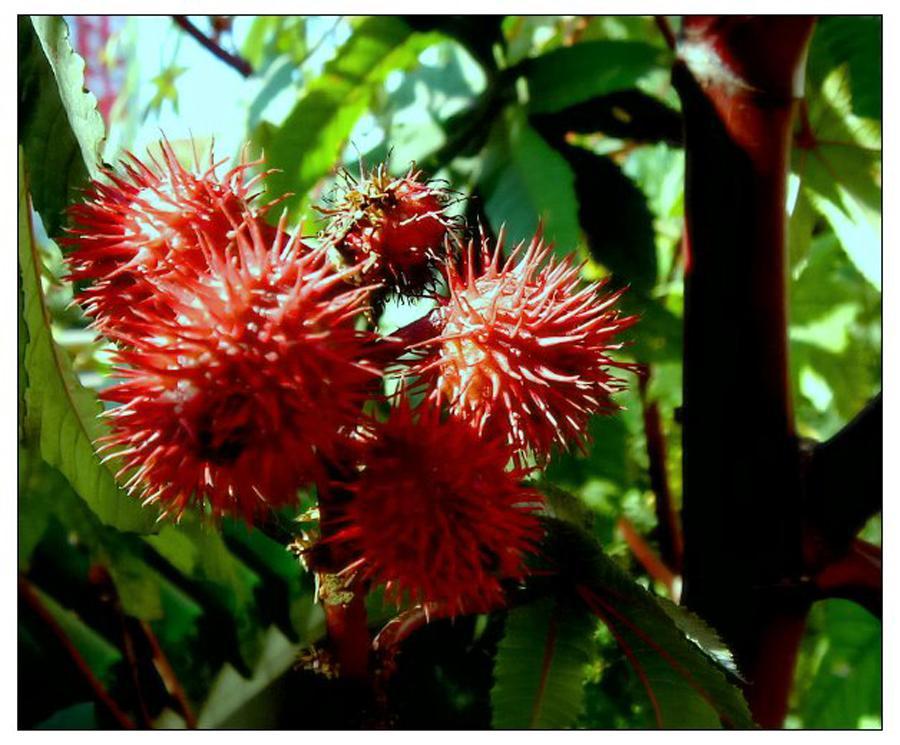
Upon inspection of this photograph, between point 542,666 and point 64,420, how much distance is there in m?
0.38

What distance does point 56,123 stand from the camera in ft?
2.33

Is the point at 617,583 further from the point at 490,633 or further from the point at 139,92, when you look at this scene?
the point at 139,92

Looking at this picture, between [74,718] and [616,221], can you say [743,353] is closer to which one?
[616,221]

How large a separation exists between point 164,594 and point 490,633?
1.29 ft

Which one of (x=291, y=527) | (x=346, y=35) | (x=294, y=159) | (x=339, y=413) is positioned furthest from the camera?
(x=346, y=35)

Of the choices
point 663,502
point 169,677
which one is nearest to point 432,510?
point 169,677

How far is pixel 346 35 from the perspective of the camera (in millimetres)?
1032

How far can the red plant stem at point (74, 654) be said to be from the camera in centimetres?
93

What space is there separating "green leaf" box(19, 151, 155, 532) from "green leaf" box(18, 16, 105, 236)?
0.06ft

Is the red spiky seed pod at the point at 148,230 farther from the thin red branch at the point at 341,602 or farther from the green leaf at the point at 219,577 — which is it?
the green leaf at the point at 219,577

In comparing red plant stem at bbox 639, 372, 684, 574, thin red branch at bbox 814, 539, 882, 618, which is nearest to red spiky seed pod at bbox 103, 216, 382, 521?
thin red branch at bbox 814, 539, 882, 618

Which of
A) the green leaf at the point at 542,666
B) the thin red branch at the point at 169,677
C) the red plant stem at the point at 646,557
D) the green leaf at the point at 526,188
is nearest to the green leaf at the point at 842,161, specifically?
the green leaf at the point at 526,188

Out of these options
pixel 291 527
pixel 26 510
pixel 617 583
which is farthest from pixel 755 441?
pixel 26 510

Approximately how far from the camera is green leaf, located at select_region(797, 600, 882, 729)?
36.6 inches
